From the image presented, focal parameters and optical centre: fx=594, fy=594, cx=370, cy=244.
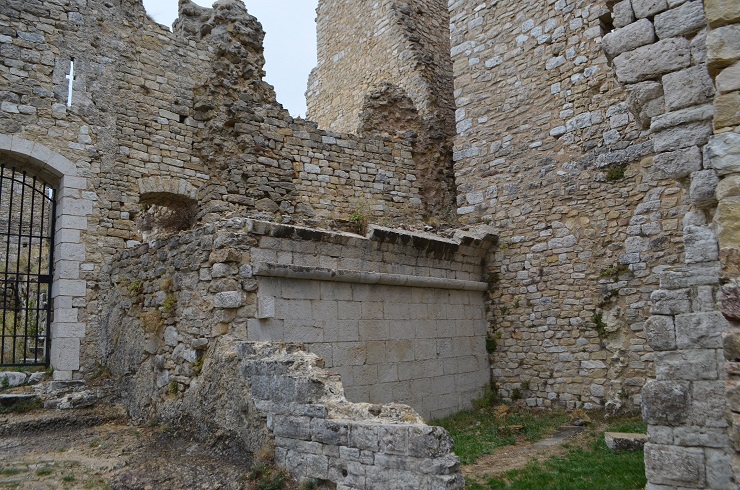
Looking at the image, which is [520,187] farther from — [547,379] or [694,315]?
[694,315]

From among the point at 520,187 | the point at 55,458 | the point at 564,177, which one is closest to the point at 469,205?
the point at 520,187

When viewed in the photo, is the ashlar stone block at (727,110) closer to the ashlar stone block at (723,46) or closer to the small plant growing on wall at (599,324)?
the ashlar stone block at (723,46)

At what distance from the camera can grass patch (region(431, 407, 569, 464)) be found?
6930mm

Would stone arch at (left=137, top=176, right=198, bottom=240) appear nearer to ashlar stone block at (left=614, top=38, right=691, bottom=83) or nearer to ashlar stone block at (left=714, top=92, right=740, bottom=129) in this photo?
ashlar stone block at (left=614, top=38, right=691, bottom=83)

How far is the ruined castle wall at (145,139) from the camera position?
8797 mm

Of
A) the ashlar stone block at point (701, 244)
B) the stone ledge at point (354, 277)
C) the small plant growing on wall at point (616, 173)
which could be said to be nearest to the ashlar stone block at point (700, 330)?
the ashlar stone block at point (701, 244)

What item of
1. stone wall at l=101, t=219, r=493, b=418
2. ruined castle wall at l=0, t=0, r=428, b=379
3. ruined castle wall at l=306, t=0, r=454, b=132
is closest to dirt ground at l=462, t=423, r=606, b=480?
stone wall at l=101, t=219, r=493, b=418

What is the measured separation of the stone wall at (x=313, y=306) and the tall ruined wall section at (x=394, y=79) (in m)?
3.94

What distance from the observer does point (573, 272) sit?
9.00 metres

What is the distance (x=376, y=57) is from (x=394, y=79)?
0.97 m

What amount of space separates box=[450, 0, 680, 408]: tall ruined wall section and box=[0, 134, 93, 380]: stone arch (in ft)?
20.7

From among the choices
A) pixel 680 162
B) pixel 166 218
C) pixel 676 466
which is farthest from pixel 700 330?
pixel 166 218

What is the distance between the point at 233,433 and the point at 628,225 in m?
6.10

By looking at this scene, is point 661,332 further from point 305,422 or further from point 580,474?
point 305,422
